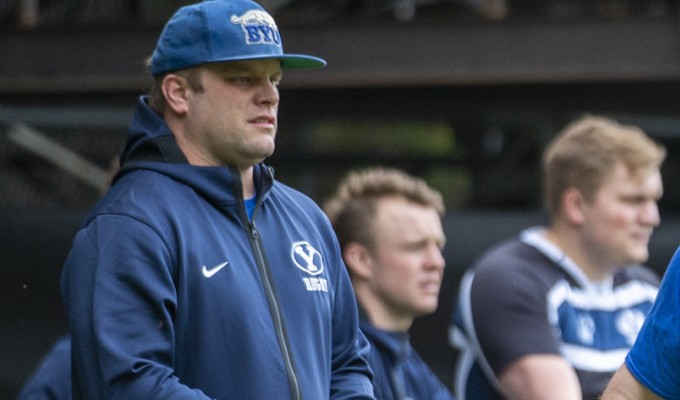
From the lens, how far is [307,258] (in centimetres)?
337

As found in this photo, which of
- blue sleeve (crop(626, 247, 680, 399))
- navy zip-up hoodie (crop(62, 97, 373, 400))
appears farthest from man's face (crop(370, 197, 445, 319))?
blue sleeve (crop(626, 247, 680, 399))

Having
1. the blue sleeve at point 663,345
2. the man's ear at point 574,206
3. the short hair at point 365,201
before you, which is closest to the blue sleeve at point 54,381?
the short hair at point 365,201

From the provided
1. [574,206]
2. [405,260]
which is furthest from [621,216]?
[405,260]

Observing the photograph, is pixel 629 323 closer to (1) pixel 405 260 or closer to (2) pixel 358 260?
(1) pixel 405 260

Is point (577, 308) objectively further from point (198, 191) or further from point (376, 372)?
point (198, 191)

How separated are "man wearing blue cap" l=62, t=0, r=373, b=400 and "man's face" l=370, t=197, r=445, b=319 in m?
1.25

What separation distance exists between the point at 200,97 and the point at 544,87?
5539 mm

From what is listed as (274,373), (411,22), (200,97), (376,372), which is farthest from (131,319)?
(411,22)

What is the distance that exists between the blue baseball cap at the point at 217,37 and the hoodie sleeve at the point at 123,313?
456 mm

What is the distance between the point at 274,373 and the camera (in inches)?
124

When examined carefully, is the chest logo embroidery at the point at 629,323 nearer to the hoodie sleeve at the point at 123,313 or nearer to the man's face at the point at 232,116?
the man's face at the point at 232,116

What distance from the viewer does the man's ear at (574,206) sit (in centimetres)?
476

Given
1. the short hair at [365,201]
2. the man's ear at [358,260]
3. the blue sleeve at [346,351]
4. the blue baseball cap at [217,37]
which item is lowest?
the man's ear at [358,260]

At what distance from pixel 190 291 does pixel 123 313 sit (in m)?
0.17
